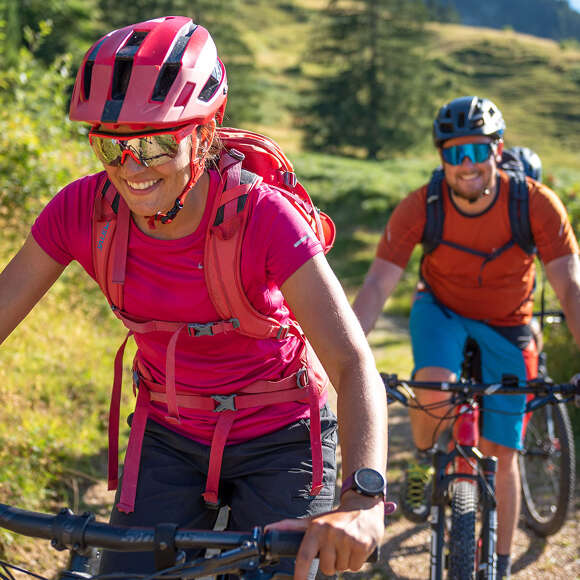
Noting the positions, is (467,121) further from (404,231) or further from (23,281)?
(23,281)

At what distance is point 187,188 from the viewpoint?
7.72ft

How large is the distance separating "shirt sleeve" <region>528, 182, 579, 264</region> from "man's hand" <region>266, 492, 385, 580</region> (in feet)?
8.82

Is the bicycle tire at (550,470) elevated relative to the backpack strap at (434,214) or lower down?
lower down

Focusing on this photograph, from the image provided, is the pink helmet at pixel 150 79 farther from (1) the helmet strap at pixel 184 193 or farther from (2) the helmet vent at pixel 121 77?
(1) the helmet strap at pixel 184 193

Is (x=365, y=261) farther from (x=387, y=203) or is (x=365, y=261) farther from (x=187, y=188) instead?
(x=187, y=188)

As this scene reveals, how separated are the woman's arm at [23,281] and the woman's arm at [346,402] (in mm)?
839

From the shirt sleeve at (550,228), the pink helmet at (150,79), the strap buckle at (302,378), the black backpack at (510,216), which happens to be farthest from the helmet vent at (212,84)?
the shirt sleeve at (550,228)

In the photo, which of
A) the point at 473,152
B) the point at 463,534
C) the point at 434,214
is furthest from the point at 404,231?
the point at 463,534

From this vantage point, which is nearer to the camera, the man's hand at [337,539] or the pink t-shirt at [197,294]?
the man's hand at [337,539]

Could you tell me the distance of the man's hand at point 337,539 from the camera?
5.41 feet

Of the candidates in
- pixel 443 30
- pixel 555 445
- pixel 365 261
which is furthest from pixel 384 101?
pixel 443 30

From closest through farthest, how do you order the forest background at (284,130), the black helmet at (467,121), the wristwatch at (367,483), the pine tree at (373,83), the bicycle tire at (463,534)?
the wristwatch at (367,483) → the bicycle tire at (463,534) → the black helmet at (467,121) → the forest background at (284,130) → the pine tree at (373,83)

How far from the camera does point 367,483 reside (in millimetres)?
1842

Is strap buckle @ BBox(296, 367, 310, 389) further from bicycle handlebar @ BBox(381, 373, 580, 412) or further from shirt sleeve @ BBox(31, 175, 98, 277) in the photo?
bicycle handlebar @ BBox(381, 373, 580, 412)
